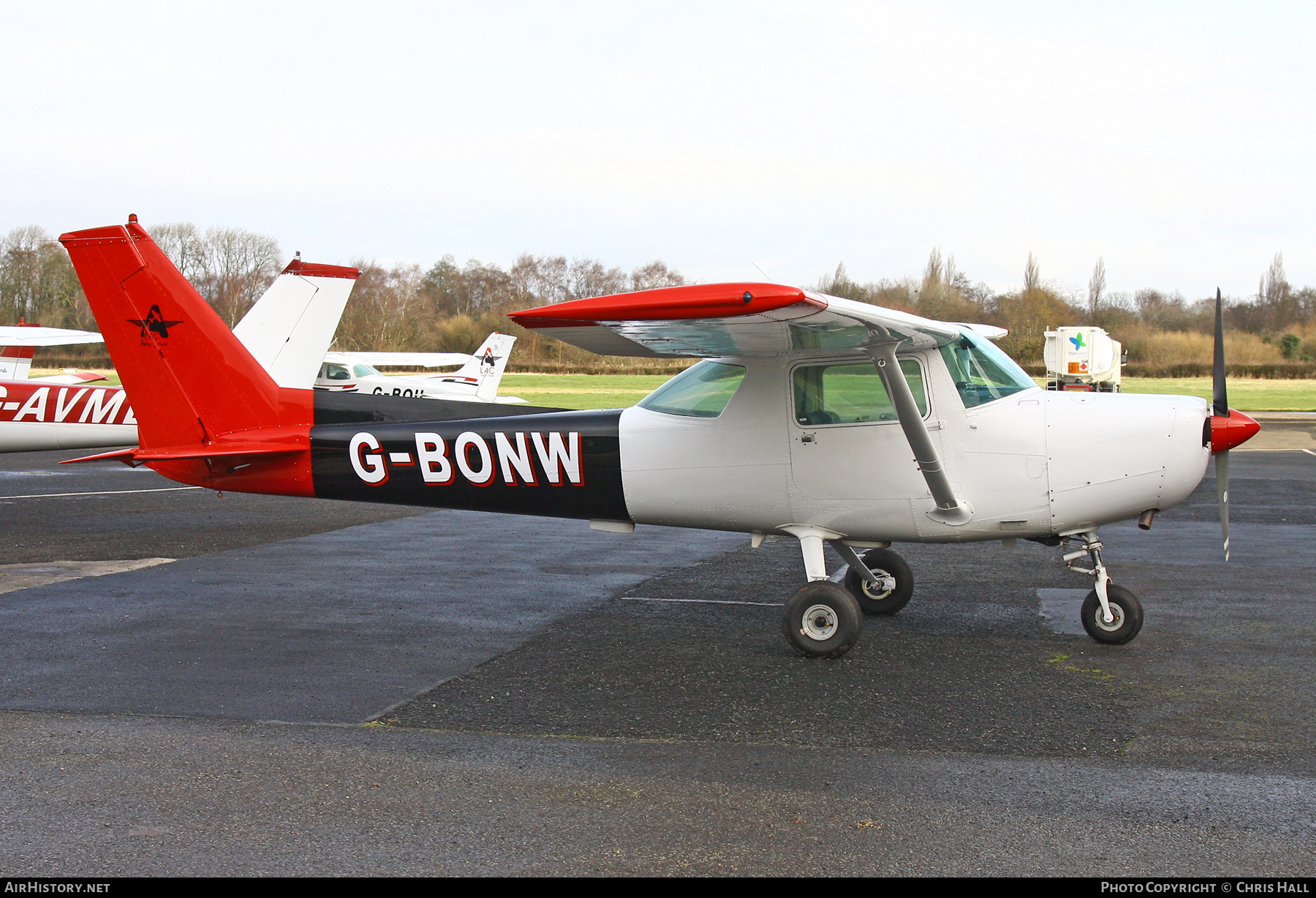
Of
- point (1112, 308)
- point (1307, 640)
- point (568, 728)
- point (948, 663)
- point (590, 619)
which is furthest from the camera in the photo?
point (1112, 308)

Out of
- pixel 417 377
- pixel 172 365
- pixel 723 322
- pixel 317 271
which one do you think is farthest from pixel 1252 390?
pixel 172 365

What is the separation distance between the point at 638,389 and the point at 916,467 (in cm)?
4982

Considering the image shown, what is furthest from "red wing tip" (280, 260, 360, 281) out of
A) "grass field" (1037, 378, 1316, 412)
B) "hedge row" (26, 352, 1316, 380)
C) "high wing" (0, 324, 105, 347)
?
"hedge row" (26, 352, 1316, 380)

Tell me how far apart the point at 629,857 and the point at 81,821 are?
83.3 inches

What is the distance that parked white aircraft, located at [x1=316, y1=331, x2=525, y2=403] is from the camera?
3167 cm

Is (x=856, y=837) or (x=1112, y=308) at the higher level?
(x=1112, y=308)

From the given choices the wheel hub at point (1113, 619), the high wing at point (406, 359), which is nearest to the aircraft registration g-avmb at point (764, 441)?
the wheel hub at point (1113, 619)

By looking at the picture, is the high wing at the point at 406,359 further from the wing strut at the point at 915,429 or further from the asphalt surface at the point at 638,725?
the wing strut at the point at 915,429

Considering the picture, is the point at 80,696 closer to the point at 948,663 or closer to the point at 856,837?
the point at 856,837

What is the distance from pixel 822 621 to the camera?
21.4 feet

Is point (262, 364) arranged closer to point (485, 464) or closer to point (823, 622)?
point (485, 464)

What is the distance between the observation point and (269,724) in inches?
208

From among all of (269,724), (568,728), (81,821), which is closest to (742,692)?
(568,728)

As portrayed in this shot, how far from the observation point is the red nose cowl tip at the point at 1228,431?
6.56 metres
